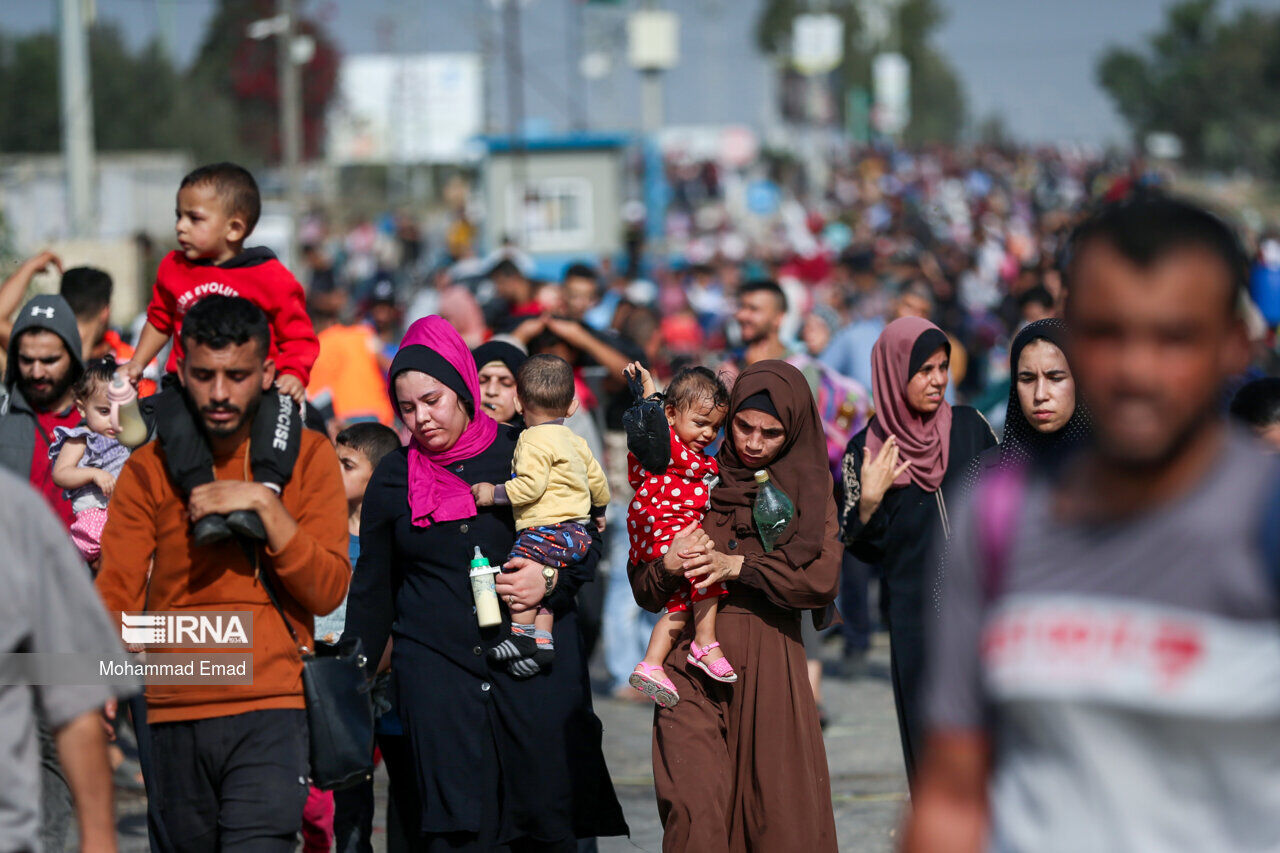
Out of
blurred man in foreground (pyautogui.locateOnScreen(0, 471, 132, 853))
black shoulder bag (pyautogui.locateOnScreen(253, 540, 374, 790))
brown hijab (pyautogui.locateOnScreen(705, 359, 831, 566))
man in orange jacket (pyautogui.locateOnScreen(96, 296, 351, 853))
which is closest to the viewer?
blurred man in foreground (pyautogui.locateOnScreen(0, 471, 132, 853))

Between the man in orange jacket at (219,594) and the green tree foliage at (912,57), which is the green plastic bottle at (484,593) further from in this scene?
the green tree foliage at (912,57)

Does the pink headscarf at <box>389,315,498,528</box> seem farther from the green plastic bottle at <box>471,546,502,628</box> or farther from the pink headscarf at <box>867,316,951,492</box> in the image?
the pink headscarf at <box>867,316,951,492</box>

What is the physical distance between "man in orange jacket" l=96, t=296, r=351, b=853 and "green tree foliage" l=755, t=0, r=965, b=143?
75.0 meters

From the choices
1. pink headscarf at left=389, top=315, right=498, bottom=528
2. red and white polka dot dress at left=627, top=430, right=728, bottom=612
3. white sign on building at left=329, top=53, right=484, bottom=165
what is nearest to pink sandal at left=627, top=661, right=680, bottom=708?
red and white polka dot dress at left=627, top=430, right=728, bottom=612

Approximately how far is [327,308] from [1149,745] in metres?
9.17

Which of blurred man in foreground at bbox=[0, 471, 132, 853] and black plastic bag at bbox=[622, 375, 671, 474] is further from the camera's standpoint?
black plastic bag at bbox=[622, 375, 671, 474]

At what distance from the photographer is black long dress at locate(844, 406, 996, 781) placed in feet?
17.5

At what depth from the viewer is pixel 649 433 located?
4773mm

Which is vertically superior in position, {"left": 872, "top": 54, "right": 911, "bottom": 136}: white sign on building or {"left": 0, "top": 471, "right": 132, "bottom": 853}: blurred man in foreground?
{"left": 872, "top": 54, "right": 911, "bottom": 136}: white sign on building

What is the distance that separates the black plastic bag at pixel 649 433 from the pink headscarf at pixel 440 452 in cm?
45

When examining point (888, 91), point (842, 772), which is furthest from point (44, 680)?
point (888, 91)

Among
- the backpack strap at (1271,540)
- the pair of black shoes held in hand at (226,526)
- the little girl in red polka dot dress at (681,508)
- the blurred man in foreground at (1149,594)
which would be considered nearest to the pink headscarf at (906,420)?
the little girl in red polka dot dress at (681,508)

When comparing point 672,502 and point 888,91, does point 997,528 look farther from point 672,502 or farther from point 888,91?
point 888,91

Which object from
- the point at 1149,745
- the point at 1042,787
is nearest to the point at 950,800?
the point at 1042,787
